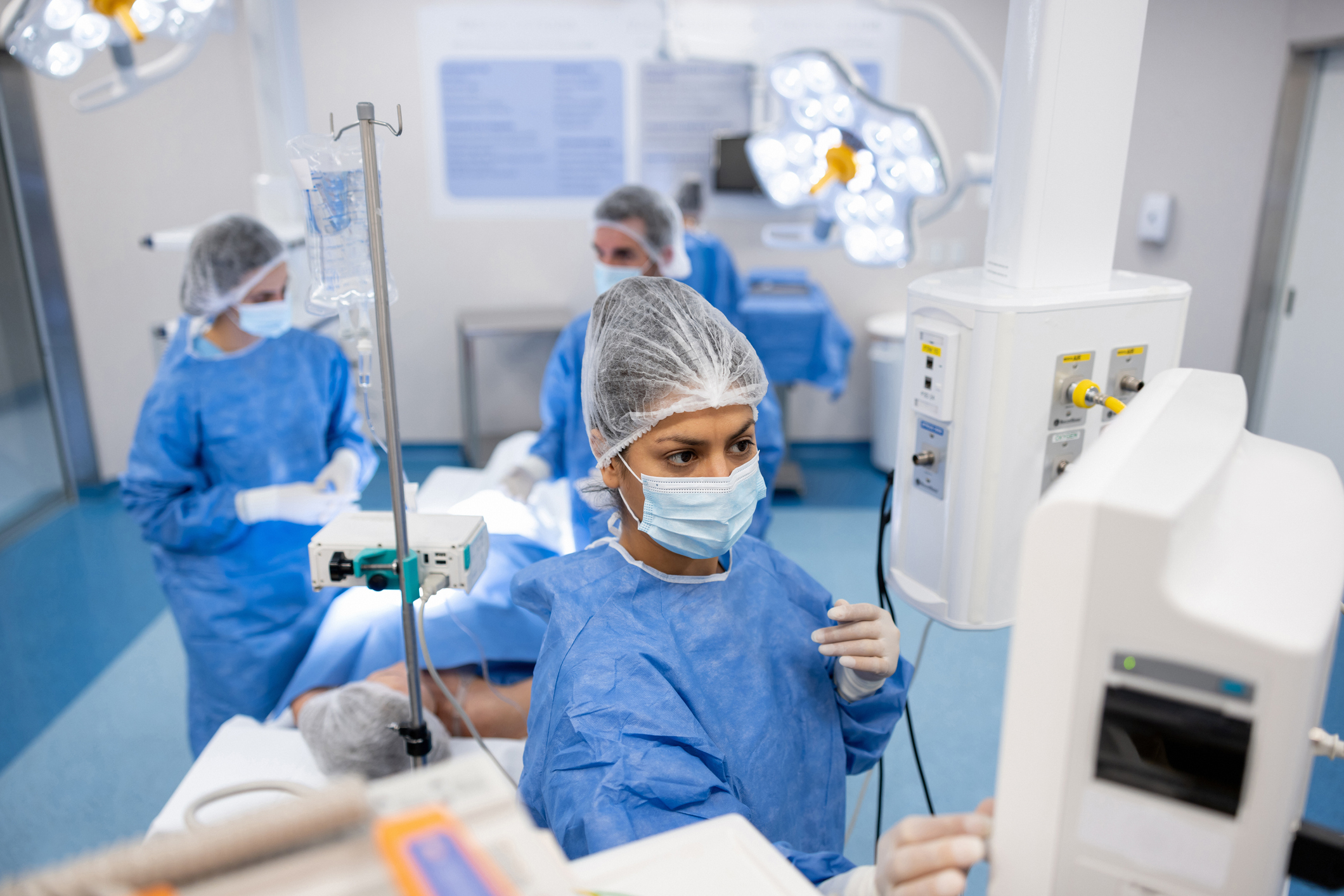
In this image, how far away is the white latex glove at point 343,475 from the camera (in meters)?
2.19

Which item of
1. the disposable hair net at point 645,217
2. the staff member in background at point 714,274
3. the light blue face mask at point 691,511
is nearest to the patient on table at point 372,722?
the light blue face mask at point 691,511

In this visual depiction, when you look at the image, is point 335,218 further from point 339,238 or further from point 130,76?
point 130,76

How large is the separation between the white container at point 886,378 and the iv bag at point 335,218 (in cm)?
307

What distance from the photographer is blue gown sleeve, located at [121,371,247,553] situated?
6.61 ft

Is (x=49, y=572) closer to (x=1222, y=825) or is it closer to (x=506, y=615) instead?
(x=506, y=615)

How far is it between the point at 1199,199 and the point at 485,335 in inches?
128

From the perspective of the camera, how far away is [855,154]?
5.31ft

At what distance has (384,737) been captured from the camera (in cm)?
162

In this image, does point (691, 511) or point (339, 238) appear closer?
point (691, 511)

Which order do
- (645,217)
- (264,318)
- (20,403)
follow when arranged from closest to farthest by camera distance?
(264,318)
(645,217)
(20,403)

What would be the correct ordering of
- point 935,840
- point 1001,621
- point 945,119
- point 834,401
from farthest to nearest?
point 834,401 < point 945,119 < point 1001,621 < point 935,840

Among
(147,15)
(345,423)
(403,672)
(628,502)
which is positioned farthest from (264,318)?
(628,502)

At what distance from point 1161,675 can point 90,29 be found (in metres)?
2.45

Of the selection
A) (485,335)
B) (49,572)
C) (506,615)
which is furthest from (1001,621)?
(49,572)
